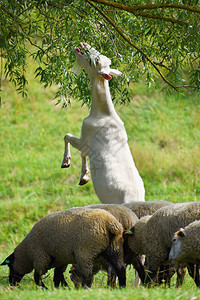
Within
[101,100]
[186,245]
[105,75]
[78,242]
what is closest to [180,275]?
[186,245]

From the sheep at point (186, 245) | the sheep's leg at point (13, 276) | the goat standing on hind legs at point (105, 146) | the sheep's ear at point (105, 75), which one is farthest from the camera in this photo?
the sheep's ear at point (105, 75)

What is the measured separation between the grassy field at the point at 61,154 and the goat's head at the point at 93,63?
2.79 metres

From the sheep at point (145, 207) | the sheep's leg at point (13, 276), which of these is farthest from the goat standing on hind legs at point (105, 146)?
the sheep's leg at point (13, 276)

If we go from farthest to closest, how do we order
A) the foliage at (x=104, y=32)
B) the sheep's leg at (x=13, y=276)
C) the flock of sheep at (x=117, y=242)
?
1. the foliage at (x=104, y=32)
2. the sheep's leg at (x=13, y=276)
3. the flock of sheep at (x=117, y=242)

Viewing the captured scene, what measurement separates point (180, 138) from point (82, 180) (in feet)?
32.0

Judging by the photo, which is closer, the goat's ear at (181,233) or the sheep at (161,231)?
the goat's ear at (181,233)

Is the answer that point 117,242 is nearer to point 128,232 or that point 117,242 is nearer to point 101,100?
point 128,232

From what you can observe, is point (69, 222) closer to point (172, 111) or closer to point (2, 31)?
point (2, 31)

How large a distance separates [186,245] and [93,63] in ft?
11.0

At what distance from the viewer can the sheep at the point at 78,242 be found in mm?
4980

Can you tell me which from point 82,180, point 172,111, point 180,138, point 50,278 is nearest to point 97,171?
point 82,180

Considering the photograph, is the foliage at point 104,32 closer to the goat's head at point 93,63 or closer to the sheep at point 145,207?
the goat's head at point 93,63

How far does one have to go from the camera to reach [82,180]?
24.2 feet

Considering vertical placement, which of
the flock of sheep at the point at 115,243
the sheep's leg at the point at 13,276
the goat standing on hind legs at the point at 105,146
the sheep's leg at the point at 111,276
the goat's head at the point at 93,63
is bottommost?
the sheep's leg at the point at 13,276
